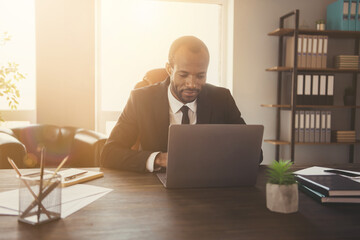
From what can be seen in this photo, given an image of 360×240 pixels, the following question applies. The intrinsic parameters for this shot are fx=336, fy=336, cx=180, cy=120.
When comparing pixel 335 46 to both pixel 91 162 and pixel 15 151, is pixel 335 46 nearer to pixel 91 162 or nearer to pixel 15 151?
pixel 91 162

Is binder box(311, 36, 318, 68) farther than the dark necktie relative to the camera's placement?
Yes

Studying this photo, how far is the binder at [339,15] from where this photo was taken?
12.0ft

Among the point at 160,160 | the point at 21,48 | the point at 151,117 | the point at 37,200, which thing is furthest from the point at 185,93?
the point at 21,48

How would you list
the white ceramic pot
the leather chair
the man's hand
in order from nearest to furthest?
the white ceramic pot
the man's hand
the leather chair

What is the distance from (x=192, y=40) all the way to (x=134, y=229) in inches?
49.7

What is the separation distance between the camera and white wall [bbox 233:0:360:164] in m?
3.91

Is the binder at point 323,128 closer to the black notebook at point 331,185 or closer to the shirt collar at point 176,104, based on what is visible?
the shirt collar at point 176,104

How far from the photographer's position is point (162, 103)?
187 centimetres

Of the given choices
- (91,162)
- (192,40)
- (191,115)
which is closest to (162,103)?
(191,115)

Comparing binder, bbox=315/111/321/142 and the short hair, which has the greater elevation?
the short hair

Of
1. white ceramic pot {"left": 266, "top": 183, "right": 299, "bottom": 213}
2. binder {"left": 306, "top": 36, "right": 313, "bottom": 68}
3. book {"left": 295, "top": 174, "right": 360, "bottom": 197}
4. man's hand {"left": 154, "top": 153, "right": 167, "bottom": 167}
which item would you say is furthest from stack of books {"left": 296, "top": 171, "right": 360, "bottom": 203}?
binder {"left": 306, "top": 36, "right": 313, "bottom": 68}

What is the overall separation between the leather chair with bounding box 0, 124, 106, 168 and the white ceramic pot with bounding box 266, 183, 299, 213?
Result: 6.98ft

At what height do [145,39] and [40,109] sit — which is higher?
[145,39]

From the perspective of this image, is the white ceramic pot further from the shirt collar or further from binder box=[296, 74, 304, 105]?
binder box=[296, 74, 304, 105]
